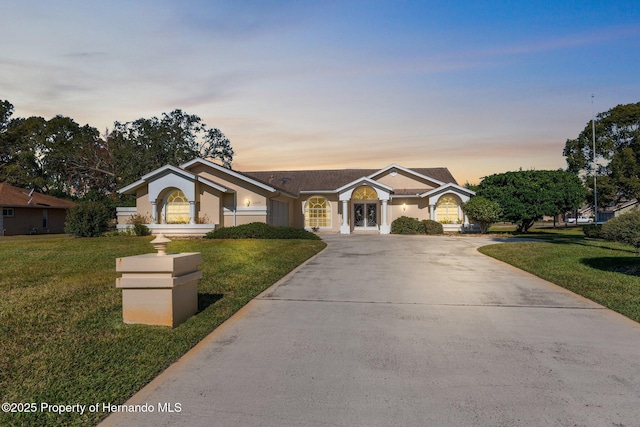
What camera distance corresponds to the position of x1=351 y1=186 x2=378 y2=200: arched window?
30391 mm

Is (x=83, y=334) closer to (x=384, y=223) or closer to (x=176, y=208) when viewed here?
(x=176, y=208)

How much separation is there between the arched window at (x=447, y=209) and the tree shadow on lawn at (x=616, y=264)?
677 inches

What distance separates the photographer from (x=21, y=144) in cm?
4959

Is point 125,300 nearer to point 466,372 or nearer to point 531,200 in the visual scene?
point 466,372

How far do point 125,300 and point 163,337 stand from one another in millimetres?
1003

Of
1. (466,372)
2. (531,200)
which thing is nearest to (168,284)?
(466,372)

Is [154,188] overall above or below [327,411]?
above

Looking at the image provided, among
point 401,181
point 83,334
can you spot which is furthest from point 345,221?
point 83,334

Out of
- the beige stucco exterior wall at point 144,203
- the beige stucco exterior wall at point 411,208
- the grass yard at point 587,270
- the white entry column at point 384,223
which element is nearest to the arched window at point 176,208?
the beige stucco exterior wall at point 144,203

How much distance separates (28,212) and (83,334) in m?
36.4

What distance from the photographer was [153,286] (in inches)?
224

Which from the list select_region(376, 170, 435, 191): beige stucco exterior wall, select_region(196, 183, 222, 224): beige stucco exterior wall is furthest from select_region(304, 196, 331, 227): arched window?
select_region(196, 183, 222, 224): beige stucco exterior wall

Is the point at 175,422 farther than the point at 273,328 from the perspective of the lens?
No

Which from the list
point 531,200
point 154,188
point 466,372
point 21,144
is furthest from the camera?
point 21,144
